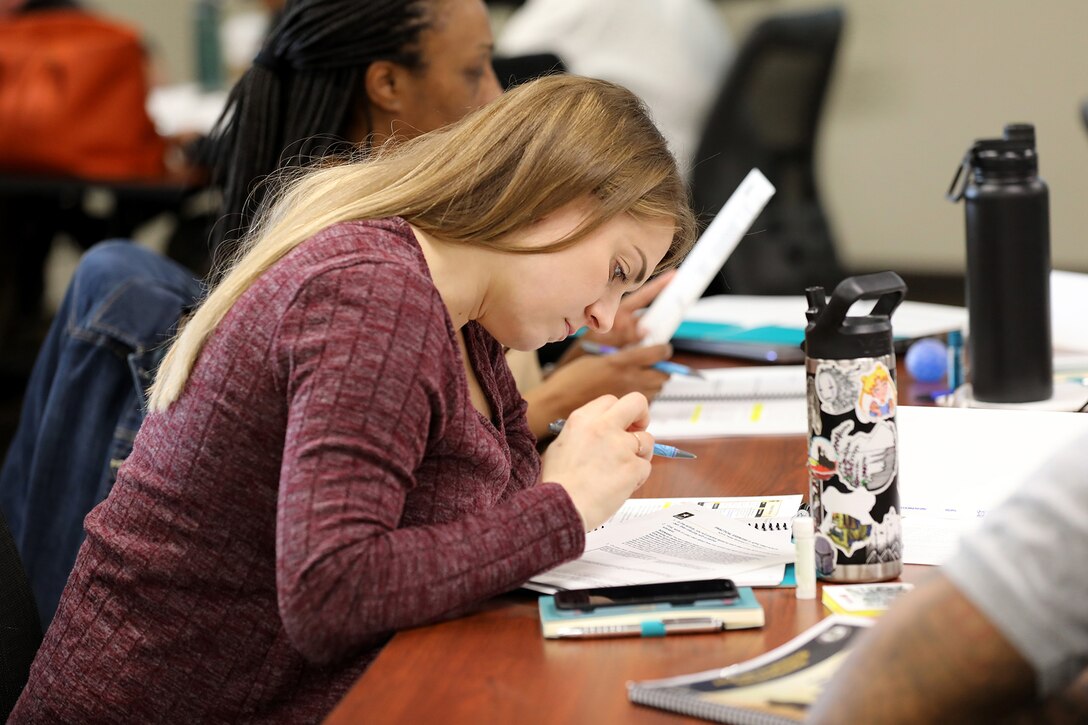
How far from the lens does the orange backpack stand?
3.80m

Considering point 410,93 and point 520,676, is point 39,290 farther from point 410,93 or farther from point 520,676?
point 520,676

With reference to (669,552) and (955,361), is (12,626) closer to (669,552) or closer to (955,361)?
(669,552)

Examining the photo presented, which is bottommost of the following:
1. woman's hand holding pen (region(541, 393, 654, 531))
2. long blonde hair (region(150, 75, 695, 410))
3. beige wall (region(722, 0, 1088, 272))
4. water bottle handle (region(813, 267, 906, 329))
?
beige wall (region(722, 0, 1088, 272))

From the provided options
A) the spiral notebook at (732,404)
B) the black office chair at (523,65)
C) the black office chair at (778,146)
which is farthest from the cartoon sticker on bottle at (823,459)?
the black office chair at (778,146)

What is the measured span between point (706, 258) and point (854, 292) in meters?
0.70

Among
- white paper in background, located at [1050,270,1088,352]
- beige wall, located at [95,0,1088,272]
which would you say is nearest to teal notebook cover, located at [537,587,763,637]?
white paper in background, located at [1050,270,1088,352]

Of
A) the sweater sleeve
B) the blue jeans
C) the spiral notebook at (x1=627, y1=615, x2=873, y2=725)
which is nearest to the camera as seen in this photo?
the spiral notebook at (x1=627, y1=615, x2=873, y2=725)

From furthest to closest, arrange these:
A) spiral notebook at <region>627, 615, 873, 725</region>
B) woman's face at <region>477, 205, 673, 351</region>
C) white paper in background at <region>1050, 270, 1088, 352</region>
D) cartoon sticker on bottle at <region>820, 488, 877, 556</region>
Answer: white paper in background at <region>1050, 270, 1088, 352</region> → woman's face at <region>477, 205, 673, 351</region> → cartoon sticker on bottle at <region>820, 488, 877, 556</region> → spiral notebook at <region>627, 615, 873, 725</region>

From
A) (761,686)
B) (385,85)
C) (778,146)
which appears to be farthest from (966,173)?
(778,146)

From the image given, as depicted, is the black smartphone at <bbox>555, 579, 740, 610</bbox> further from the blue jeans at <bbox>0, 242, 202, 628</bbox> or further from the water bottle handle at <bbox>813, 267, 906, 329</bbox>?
the blue jeans at <bbox>0, 242, 202, 628</bbox>

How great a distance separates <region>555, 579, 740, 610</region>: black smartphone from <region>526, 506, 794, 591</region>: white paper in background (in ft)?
0.10

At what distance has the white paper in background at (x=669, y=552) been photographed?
100 cm

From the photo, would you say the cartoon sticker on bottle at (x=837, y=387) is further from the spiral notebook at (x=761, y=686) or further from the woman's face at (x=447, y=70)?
the woman's face at (x=447, y=70)

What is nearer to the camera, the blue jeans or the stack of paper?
the stack of paper
